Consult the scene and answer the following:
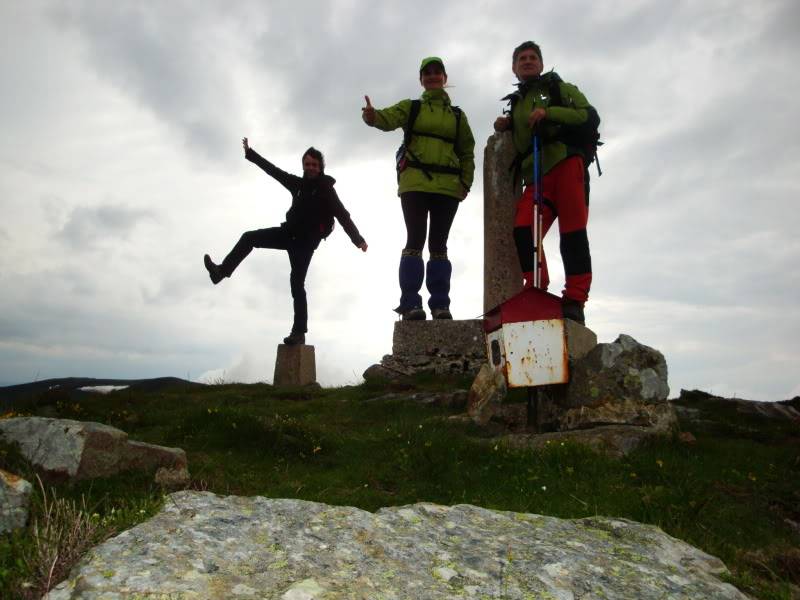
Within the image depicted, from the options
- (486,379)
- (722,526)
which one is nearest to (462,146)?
(486,379)

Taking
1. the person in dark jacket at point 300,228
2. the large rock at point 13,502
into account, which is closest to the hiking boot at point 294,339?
the person in dark jacket at point 300,228

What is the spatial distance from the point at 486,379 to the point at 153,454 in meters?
4.60

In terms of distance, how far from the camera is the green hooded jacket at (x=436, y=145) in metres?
11.8

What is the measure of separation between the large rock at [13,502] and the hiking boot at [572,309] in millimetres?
6651

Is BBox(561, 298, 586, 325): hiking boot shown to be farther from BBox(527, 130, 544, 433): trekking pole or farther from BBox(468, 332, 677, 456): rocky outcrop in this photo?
BBox(527, 130, 544, 433): trekking pole

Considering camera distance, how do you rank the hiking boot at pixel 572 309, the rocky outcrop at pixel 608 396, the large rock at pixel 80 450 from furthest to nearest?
the hiking boot at pixel 572 309
the rocky outcrop at pixel 608 396
the large rock at pixel 80 450

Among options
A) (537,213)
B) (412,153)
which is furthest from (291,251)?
(537,213)

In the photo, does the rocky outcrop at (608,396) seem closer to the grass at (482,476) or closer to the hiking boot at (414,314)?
the grass at (482,476)

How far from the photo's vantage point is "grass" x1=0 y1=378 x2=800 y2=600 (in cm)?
521

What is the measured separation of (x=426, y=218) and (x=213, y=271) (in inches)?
190

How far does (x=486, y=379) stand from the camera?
9.12m

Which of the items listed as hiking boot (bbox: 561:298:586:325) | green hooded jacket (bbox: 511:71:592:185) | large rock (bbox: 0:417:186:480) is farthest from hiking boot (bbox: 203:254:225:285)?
large rock (bbox: 0:417:186:480)

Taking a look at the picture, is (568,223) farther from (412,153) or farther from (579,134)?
(412,153)

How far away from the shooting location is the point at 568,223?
30.8 feet
